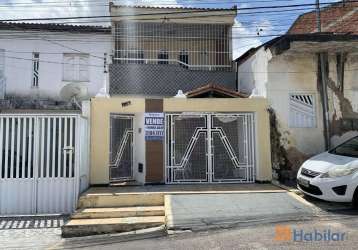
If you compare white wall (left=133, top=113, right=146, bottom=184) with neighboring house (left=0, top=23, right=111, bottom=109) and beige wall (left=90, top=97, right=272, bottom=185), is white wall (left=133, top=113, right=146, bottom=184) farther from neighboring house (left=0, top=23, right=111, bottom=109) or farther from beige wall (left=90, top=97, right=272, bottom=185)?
neighboring house (left=0, top=23, right=111, bottom=109)

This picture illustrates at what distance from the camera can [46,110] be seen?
54.0ft

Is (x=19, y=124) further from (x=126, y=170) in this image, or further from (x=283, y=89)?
(x=283, y=89)

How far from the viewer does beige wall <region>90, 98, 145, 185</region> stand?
36.0 ft

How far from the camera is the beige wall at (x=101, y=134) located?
10977mm

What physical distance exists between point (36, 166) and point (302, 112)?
7.70 meters

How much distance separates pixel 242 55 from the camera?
14.9 meters

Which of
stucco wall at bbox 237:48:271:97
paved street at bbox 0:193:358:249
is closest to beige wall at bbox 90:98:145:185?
paved street at bbox 0:193:358:249

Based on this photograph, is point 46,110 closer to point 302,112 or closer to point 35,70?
point 35,70

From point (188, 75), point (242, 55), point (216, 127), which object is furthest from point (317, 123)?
point (188, 75)

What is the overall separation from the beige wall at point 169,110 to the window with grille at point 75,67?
24.6 ft

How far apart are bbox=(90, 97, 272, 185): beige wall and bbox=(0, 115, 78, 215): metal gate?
146cm

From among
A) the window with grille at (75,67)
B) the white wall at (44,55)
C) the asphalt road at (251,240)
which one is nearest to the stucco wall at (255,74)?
the asphalt road at (251,240)

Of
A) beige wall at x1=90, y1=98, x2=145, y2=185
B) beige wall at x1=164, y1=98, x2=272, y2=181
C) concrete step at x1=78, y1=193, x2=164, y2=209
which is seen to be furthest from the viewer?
beige wall at x1=164, y1=98, x2=272, y2=181

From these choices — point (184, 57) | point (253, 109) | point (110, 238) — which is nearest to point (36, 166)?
point (110, 238)
